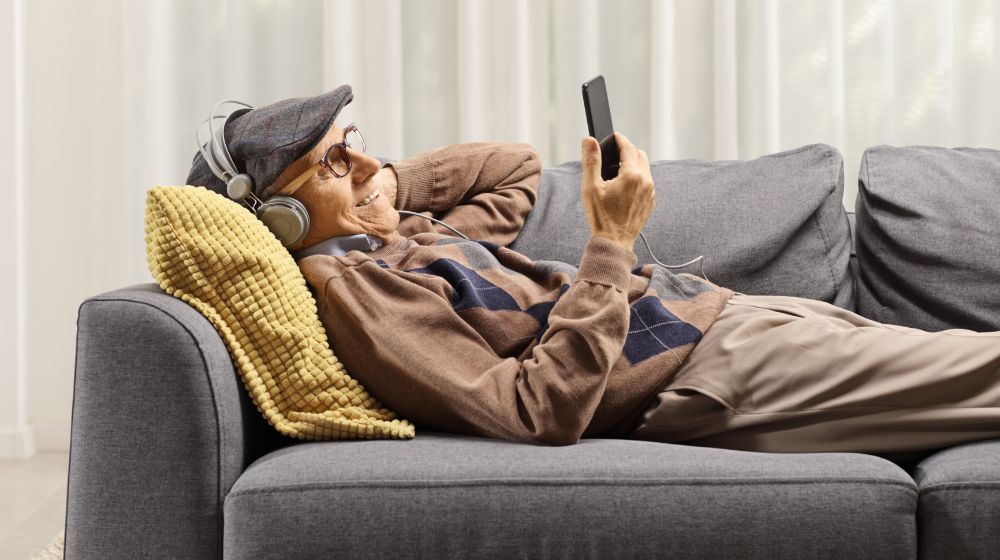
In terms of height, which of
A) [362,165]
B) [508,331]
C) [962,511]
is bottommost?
[962,511]

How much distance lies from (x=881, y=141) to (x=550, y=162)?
89cm

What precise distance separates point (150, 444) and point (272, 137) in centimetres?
50

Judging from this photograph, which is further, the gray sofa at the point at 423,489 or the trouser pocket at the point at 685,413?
the trouser pocket at the point at 685,413

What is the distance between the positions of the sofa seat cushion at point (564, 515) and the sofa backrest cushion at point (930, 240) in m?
0.70

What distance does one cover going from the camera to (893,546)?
114cm

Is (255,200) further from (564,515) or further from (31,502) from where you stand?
(31,502)

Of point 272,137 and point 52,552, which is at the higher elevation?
point 272,137

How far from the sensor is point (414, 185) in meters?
1.80

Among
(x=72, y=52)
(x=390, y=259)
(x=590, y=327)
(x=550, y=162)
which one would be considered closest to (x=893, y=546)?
(x=590, y=327)

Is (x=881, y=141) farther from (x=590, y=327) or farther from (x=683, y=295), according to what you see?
(x=590, y=327)

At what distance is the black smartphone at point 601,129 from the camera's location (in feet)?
5.09

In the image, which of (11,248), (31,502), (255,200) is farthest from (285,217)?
(11,248)

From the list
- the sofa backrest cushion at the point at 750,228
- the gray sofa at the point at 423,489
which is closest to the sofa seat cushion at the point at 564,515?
the gray sofa at the point at 423,489

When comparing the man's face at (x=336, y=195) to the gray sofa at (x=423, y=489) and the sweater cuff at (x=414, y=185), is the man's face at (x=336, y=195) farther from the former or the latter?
the gray sofa at (x=423, y=489)
